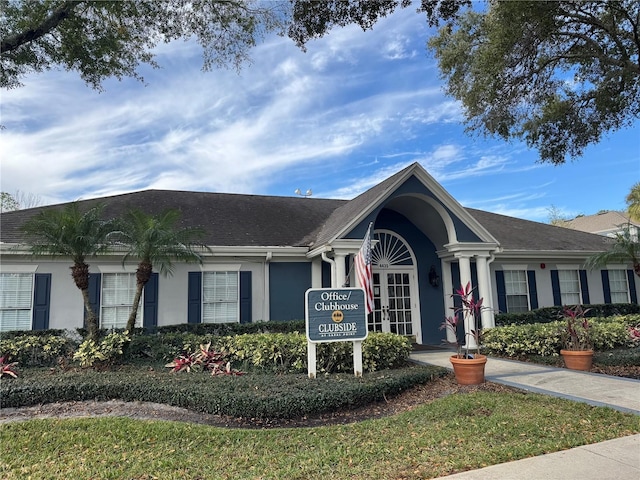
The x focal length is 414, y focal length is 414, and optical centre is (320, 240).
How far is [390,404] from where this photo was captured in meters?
6.70

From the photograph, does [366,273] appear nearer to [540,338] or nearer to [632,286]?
[540,338]

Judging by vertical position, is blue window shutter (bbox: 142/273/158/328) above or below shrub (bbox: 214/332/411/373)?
above

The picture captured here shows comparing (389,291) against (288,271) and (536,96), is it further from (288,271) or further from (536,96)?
(536,96)

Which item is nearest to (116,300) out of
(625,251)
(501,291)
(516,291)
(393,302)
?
(393,302)

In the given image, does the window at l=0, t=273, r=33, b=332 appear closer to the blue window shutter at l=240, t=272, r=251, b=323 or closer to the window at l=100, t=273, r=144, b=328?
the window at l=100, t=273, r=144, b=328

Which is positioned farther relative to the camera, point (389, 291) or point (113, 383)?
point (389, 291)

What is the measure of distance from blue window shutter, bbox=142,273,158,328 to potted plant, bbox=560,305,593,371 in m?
10.1

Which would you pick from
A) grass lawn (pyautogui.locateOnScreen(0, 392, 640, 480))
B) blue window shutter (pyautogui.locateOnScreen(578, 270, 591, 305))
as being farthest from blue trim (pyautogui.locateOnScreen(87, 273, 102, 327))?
blue window shutter (pyautogui.locateOnScreen(578, 270, 591, 305))

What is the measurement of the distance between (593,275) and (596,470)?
13.6 m

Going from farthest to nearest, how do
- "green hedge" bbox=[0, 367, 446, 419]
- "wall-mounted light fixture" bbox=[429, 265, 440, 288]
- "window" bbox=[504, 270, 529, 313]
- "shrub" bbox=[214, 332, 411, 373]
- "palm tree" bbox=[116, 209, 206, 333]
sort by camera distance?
"window" bbox=[504, 270, 529, 313]
"wall-mounted light fixture" bbox=[429, 265, 440, 288]
"palm tree" bbox=[116, 209, 206, 333]
"shrub" bbox=[214, 332, 411, 373]
"green hedge" bbox=[0, 367, 446, 419]

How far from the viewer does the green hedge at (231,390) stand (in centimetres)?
608

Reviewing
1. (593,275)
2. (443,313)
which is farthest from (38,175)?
(593,275)

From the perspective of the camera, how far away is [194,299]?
11.8 metres

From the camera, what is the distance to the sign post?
762 cm
